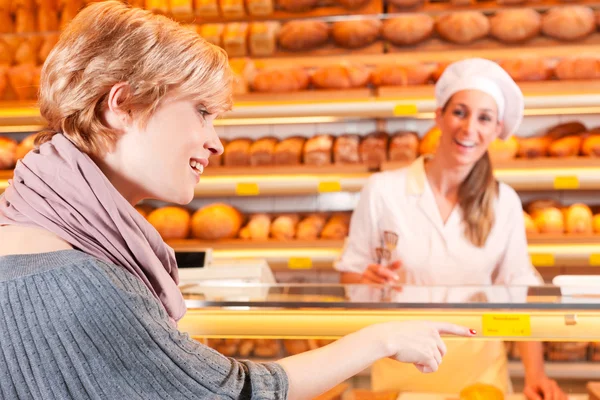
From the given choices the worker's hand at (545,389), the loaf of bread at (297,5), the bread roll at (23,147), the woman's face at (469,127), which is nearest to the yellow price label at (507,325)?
the worker's hand at (545,389)

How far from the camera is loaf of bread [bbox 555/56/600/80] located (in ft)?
11.8

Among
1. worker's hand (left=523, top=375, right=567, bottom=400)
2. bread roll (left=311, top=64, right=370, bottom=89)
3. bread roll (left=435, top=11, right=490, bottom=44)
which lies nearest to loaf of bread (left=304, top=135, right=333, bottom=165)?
bread roll (left=311, top=64, right=370, bottom=89)

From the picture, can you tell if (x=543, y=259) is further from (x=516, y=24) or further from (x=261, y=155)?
(x=261, y=155)

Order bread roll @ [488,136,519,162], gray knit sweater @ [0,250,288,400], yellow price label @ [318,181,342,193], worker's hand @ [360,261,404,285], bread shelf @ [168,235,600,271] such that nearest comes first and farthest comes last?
gray knit sweater @ [0,250,288,400] < worker's hand @ [360,261,404,285] < bread shelf @ [168,235,600,271] < bread roll @ [488,136,519,162] < yellow price label @ [318,181,342,193]

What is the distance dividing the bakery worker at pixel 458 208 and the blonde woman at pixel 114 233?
4.25 feet

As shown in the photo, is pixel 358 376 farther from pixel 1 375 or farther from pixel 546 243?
pixel 546 243

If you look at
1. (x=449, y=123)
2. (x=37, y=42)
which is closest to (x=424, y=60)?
(x=449, y=123)

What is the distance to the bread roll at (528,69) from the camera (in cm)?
368

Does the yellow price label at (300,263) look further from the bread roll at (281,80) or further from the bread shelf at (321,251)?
the bread roll at (281,80)

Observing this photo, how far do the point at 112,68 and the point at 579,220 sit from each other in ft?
10.8

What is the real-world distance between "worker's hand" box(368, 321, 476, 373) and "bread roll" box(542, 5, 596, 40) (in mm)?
3111

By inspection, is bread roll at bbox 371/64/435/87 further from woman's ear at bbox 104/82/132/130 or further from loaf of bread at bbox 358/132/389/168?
woman's ear at bbox 104/82/132/130

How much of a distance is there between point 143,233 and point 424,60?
3.23 m

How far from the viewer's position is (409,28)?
388cm
